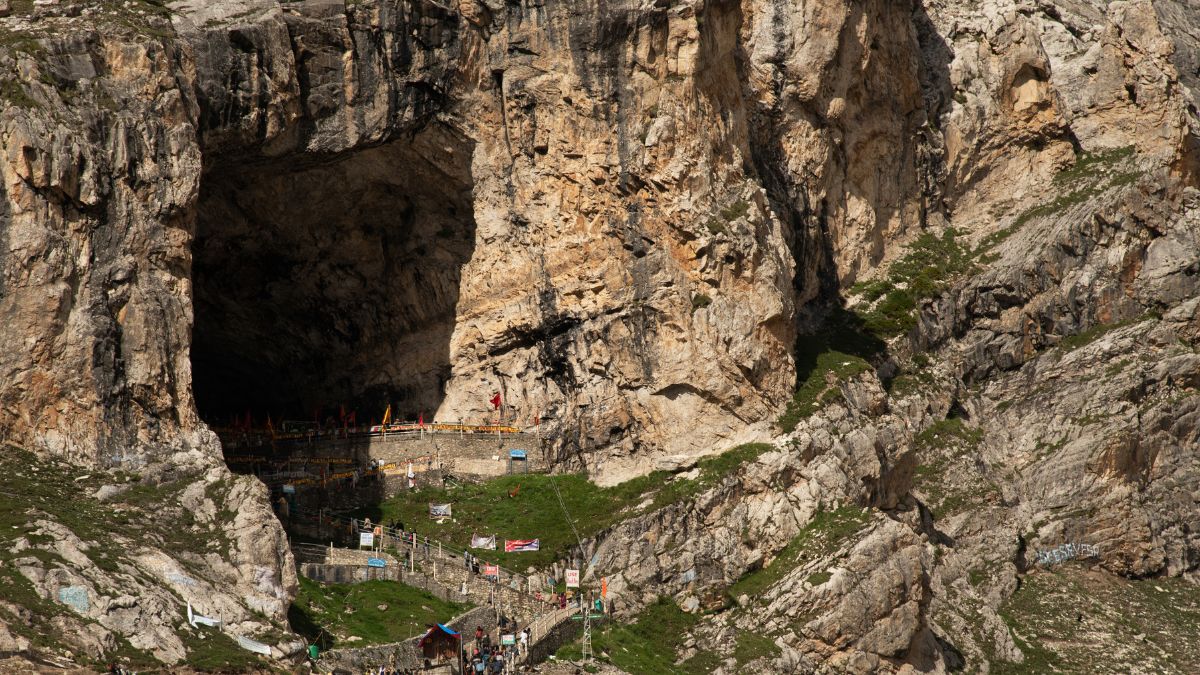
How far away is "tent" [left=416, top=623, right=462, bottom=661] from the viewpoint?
208 ft

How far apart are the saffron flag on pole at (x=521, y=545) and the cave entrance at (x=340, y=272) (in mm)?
10282

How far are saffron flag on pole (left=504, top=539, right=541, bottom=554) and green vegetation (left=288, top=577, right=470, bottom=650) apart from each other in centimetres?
487

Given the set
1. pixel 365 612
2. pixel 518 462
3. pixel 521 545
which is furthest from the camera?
pixel 518 462

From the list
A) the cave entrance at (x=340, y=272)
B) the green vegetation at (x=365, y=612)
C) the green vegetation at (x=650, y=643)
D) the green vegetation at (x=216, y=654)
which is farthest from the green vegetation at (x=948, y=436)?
the green vegetation at (x=216, y=654)

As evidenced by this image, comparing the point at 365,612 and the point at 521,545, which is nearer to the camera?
the point at 365,612

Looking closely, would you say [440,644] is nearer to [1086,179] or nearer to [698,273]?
[698,273]

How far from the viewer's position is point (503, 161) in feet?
261

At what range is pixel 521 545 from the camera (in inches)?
2886

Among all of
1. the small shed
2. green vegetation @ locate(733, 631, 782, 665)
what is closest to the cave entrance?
the small shed

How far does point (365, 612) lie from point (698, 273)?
751 inches

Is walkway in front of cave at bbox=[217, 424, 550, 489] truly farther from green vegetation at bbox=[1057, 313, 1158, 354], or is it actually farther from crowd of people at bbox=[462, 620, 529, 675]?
green vegetation at bbox=[1057, 313, 1158, 354]

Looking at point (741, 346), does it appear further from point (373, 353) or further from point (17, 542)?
point (17, 542)

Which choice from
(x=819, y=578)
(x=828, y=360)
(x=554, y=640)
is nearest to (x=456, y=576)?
(x=554, y=640)

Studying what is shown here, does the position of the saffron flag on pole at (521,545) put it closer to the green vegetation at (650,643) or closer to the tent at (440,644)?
the green vegetation at (650,643)
